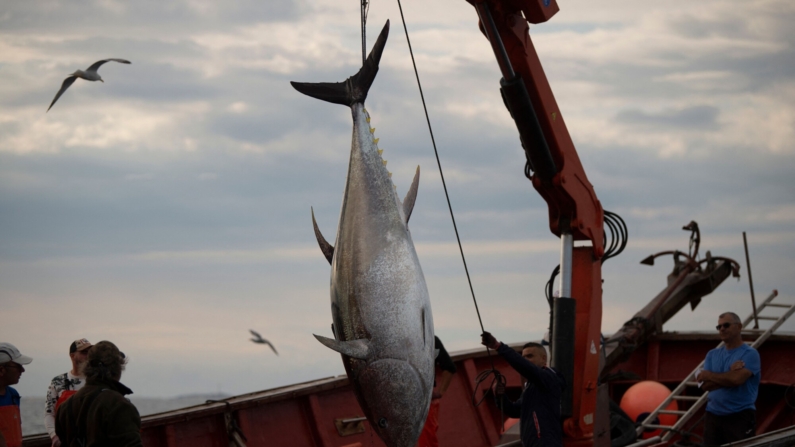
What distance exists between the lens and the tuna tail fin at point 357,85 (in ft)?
13.5

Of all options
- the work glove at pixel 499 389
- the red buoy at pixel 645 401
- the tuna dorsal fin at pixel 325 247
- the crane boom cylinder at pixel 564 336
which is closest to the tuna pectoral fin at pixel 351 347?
the tuna dorsal fin at pixel 325 247

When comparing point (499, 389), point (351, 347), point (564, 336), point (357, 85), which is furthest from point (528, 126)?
point (351, 347)

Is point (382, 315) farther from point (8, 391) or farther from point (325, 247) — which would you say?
point (8, 391)

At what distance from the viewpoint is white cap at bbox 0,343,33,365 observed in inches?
221

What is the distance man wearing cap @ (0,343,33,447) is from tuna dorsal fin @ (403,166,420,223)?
3.24 m

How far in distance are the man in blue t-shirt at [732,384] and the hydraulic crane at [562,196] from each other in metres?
1.28

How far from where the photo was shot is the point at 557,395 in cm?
559

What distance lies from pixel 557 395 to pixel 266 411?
3208mm

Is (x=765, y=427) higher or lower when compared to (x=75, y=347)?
lower

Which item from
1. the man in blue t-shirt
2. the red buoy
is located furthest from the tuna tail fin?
the red buoy

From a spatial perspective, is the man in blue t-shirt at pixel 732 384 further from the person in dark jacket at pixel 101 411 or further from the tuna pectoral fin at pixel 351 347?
the person in dark jacket at pixel 101 411

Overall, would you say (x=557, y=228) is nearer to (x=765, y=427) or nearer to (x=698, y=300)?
(x=765, y=427)

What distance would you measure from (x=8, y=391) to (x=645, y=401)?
642 cm

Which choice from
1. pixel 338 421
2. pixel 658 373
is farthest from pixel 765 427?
pixel 338 421
